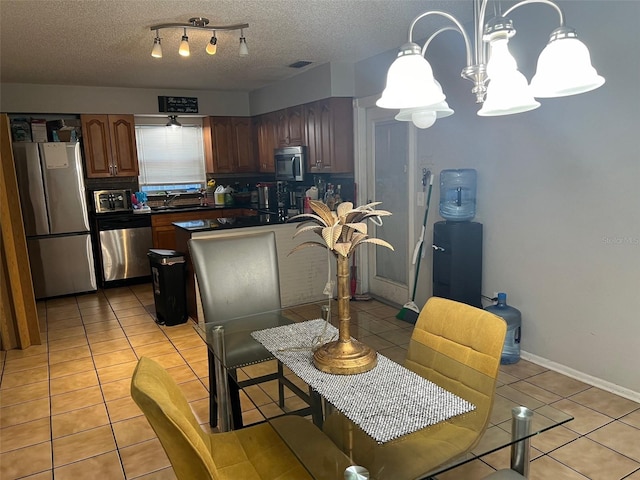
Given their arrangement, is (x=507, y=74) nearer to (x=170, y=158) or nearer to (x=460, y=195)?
(x=460, y=195)

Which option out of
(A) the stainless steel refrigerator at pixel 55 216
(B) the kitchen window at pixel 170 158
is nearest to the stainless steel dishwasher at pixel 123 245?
(A) the stainless steel refrigerator at pixel 55 216

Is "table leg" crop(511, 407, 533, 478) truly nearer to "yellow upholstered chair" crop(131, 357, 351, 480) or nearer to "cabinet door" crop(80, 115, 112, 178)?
"yellow upholstered chair" crop(131, 357, 351, 480)

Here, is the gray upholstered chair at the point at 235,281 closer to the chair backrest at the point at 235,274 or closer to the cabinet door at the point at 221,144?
the chair backrest at the point at 235,274

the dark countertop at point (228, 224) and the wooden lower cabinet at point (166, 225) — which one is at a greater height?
the dark countertop at point (228, 224)

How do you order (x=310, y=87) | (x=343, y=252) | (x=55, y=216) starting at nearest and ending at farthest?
(x=343, y=252) < (x=310, y=87) < (x=55, y=216)

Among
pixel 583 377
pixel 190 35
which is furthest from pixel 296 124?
pixel 583 377

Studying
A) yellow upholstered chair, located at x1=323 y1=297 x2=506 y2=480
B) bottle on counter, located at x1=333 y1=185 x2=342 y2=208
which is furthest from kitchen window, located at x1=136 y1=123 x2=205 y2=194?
yellow upholstered chair, located at x1=323 y1=297 x2=506 y2=480

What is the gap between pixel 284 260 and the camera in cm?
453

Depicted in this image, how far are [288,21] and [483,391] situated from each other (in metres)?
2.73

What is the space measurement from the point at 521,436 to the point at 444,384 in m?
0.28

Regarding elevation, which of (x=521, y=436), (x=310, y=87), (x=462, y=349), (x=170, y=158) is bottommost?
(x=521, y=436)

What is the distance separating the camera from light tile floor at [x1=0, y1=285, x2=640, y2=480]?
2141mm

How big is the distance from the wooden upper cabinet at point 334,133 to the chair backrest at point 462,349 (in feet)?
9.91

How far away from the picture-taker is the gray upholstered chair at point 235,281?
2.43m
